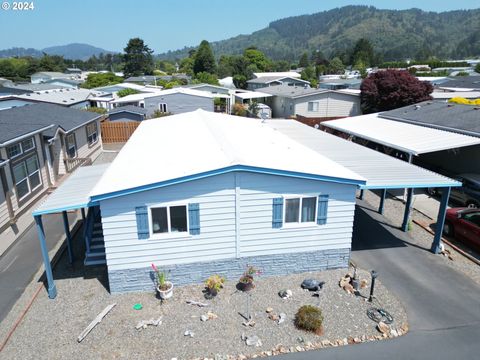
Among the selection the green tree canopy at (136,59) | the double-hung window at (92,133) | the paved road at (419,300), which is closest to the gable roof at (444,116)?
the paved road at (419,300)

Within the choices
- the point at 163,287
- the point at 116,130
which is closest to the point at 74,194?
the point at 163,287

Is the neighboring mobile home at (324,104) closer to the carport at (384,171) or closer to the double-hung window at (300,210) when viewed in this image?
the carport at (384,171)

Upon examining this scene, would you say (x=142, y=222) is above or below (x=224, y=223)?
above

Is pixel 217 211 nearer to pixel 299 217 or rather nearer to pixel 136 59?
pixel 299 217

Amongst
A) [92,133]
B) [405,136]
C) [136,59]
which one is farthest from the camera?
[136,59]

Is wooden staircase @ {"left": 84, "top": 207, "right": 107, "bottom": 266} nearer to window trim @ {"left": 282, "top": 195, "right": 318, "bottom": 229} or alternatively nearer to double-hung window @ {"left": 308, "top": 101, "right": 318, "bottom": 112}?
window trim @ {"left": 282, "top": 195, "right": 318, "bottom": 229}

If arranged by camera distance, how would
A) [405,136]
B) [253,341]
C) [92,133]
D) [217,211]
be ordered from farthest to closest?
1. [92,133]
2. [405,136]
3. [217,211]
4. [253,341]
